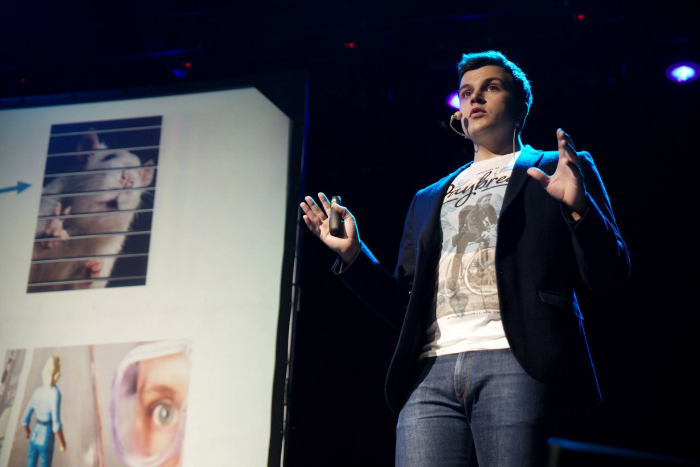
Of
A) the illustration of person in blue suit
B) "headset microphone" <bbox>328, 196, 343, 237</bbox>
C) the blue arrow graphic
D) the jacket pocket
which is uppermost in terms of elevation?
the blue arrow graphic

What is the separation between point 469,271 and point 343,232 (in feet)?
1.30

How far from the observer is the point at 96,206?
128 inches

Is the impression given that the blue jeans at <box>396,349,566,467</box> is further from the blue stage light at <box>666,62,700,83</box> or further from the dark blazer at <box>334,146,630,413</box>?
the blue stage light at <box>666,62,700,83</box>

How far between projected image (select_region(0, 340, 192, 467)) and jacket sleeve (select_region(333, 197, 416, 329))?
1.13m

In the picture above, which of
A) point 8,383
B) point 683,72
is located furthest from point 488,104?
point 8,383

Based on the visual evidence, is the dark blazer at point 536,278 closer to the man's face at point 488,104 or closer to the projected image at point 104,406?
the man's face at point 488,104

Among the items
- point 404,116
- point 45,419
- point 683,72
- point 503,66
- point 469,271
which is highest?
point 683,72

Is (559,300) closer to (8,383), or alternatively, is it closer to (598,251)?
(598,251)

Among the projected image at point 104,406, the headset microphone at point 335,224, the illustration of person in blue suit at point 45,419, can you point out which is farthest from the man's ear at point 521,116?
the illustration of person in blue suit at point 45,419

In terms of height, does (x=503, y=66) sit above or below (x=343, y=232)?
above

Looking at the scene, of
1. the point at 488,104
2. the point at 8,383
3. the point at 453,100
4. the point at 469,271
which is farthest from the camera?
the point at 453,100

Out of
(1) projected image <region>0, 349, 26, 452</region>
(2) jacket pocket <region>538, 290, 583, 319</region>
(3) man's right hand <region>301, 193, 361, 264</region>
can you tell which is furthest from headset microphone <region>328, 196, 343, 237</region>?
(1) projected image <region>0, 349, 26, 452</region>

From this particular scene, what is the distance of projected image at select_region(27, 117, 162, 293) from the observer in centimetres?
314

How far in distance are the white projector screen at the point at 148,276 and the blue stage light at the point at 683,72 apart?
1.72 m
